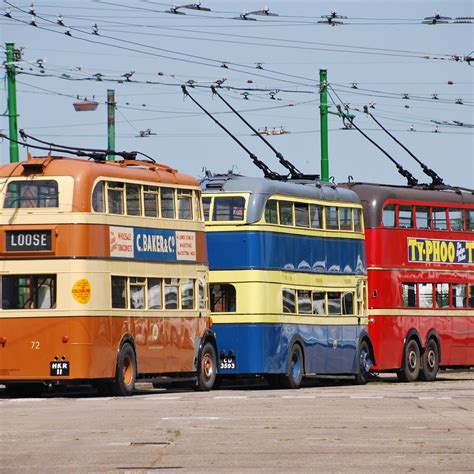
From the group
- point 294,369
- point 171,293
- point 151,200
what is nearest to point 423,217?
point 294,369

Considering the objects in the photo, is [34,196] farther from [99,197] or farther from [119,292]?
[119,292]

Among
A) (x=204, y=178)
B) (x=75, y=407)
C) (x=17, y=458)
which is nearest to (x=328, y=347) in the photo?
(x=204, y=178)

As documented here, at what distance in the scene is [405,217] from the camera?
39.9 m

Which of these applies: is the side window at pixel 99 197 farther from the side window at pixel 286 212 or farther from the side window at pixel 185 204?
the side window at pixel 286 212

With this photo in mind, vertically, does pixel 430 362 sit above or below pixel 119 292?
below

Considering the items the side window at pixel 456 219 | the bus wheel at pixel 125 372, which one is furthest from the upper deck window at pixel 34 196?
the side window at pixel 456 219

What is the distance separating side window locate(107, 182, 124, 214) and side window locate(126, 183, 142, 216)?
248 millimetres

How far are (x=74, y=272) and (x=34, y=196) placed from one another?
56.6 inches

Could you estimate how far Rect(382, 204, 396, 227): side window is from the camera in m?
39.5

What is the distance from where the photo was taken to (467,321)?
1692 inches

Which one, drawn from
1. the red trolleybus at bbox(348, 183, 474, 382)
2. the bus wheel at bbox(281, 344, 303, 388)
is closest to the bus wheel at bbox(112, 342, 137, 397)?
the bus wheel at bbox(281, 344, 303, 388)

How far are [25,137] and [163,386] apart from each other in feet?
28.2

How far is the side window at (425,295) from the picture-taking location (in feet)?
134

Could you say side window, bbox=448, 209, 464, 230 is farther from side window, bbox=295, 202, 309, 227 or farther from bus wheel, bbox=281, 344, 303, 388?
bus wheel, bbox=281, 344, 303, 388
